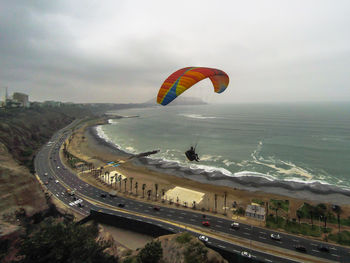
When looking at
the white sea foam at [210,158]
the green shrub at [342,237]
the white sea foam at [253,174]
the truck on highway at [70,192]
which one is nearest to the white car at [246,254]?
the green shrub at [342,237]

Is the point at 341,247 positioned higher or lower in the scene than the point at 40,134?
lower

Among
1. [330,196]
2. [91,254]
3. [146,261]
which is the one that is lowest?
[330,196]

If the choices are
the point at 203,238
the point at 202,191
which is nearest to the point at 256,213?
the point at 203,238

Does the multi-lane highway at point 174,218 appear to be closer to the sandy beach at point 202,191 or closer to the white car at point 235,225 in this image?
the white car at point 235,225

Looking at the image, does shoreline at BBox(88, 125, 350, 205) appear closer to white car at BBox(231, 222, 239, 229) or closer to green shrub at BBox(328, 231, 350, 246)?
green shrub at BBox(328, 231, 350, 246)

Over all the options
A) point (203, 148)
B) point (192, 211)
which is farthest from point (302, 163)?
point (192, 211)

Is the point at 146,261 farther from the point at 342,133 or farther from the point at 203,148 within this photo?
the point at 342,133

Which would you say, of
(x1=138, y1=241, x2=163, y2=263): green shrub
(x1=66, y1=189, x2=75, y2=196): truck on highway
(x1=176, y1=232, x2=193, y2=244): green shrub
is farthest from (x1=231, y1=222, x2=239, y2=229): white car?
(x1=66, y1=189, x2=75, y2=196): truck on highway
